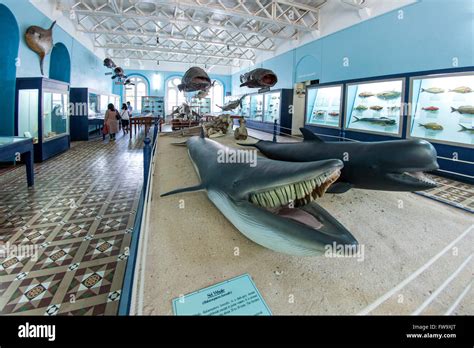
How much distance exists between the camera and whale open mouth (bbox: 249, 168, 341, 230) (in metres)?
1.07

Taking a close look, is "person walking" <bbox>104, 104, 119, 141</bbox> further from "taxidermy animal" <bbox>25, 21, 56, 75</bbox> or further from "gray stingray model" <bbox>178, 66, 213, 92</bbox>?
"gray stingray model" <bbox>178, 66, 213, 92</bbox>

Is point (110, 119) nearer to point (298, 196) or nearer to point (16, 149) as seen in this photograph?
point (16, 149)

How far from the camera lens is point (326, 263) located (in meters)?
1.38

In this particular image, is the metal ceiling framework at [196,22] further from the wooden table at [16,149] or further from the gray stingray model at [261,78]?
the wooden table at [16,149]

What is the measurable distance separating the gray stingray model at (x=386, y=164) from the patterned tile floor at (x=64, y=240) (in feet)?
6.68

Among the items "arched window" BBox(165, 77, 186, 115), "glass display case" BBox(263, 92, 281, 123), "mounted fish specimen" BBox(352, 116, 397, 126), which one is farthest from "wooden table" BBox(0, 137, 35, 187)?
"arched window" BBox(165, 77, 186, 115)

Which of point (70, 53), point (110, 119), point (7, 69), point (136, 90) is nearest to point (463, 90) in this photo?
point (7, 69)

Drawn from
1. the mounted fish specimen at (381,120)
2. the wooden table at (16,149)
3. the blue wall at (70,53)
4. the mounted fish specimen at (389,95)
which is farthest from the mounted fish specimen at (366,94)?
the blue wall at (70,53)

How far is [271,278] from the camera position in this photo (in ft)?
4.05

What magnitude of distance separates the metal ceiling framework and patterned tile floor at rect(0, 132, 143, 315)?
6.85 metres

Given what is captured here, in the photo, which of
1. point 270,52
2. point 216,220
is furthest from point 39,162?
point 270,52

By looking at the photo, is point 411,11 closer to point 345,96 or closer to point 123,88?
point 345,96

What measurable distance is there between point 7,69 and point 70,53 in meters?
5.35
